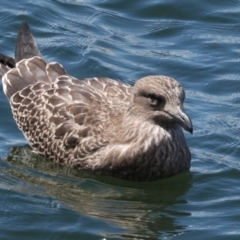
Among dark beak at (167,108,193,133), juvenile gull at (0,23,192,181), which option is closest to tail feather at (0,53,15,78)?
juvenile gull at (0,23,192,181)

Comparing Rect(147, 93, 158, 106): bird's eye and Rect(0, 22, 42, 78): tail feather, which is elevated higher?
Rect(0, 22, 42, 78): tail feather

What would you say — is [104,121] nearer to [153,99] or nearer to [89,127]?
[89,127]

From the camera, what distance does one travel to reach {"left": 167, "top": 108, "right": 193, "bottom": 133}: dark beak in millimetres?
9902

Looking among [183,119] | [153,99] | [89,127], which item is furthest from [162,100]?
[89,127]

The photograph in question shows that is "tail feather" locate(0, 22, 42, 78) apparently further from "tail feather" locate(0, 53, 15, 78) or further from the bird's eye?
the bird's eye

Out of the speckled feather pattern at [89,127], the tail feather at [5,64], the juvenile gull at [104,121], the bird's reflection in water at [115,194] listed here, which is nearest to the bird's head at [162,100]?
the juvenile gull at [104,121]

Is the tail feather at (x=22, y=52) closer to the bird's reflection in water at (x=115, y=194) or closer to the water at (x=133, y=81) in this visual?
the water at (x=133, y=81)

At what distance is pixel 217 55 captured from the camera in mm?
14461

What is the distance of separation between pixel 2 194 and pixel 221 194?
2122 millimetres

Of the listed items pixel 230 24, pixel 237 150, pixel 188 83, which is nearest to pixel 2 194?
pixel 237 150

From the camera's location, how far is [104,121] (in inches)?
431

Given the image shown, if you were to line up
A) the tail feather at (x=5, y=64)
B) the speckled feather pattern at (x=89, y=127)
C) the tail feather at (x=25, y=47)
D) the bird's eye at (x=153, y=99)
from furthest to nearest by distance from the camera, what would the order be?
1. the tail feather at (x=25, y=47)
2. the tail feather at (x=5, y=64)
3. the speckled feather pattern at (x=89, y=127)
4. the bird's eye at (x=153, y=99)

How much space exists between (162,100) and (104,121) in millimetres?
877

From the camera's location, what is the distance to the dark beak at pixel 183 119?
990 centimetres
